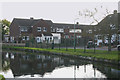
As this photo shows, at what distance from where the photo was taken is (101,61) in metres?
17.7

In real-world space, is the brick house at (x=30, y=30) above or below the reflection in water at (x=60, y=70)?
above

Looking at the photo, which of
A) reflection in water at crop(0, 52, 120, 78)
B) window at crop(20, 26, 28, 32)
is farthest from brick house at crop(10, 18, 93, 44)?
reflection in water at crop(0, 52, 120, 78)

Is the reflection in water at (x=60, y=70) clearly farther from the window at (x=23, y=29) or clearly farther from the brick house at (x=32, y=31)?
the window at (x=23, y=29)

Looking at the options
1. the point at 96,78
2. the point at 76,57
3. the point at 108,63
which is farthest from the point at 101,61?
the point at 96,78

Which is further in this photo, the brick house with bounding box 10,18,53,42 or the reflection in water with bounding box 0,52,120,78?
the brick house with bounding box 10,18,53,42

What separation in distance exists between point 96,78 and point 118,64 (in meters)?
6.16

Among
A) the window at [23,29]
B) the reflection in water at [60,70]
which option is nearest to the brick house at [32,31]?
the window at [23,29]

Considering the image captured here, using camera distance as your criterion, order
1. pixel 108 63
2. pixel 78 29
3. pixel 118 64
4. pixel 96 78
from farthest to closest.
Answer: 1. pixel 78 29
2. pixel 108 63
3. pixel 118 64
4. pixel 96 78

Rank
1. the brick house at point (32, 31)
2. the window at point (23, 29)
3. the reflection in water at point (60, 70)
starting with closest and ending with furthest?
the reflection in water at point (60, 70), the brick house at point (32, 31), the window at point (23, 29)

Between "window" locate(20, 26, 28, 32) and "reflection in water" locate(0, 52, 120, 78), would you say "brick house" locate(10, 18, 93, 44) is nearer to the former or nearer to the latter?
"window" locate(20, 26, 28, 32)

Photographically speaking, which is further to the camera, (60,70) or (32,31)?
(32,31)

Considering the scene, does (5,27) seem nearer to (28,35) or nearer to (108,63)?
(28,35)

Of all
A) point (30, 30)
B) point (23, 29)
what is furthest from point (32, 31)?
point (23, 29)

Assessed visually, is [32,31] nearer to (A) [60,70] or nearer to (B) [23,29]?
(B) [23,29]
